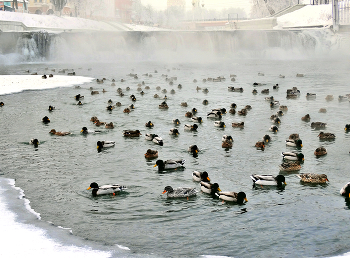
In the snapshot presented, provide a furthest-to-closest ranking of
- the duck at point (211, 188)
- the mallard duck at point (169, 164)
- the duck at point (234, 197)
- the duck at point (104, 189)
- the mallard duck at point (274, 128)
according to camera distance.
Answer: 1. the mallard duck at point (274, 128)
2. the mallard duck at point (169, 164)
3. the duck at point (104, 189)
4. the duck at point (211, 188)
5. the duck at point (234, 197)

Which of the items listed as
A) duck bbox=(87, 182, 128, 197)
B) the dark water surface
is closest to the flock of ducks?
duck bbox=(87, 182, 128, 197)

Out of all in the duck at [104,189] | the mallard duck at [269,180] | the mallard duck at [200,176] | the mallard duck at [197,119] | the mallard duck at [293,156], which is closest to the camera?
the duck at [104,189]

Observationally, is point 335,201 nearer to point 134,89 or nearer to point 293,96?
point 293,96

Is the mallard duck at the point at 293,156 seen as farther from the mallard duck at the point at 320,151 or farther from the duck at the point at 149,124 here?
the duck at the point at 149,124

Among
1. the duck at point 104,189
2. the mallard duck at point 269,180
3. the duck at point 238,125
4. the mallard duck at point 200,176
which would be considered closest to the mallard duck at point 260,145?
the duck at point 238,125

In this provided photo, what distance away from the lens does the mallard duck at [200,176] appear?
46.0 ft

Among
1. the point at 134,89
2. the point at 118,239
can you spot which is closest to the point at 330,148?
the point at 118,239

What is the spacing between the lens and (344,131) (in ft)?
71.6

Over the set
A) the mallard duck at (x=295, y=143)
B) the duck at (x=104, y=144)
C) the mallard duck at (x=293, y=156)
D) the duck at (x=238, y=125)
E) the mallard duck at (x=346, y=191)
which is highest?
the duck at (x=238, y=125)

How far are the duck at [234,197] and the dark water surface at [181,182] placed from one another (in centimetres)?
19

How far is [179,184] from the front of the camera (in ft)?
46.8

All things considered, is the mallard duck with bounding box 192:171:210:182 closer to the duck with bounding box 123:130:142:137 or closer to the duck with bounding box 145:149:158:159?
the duck with bounding box 145:149:158:159

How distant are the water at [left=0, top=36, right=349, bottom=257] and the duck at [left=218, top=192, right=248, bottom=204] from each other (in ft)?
0.65

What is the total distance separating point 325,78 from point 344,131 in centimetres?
2623
